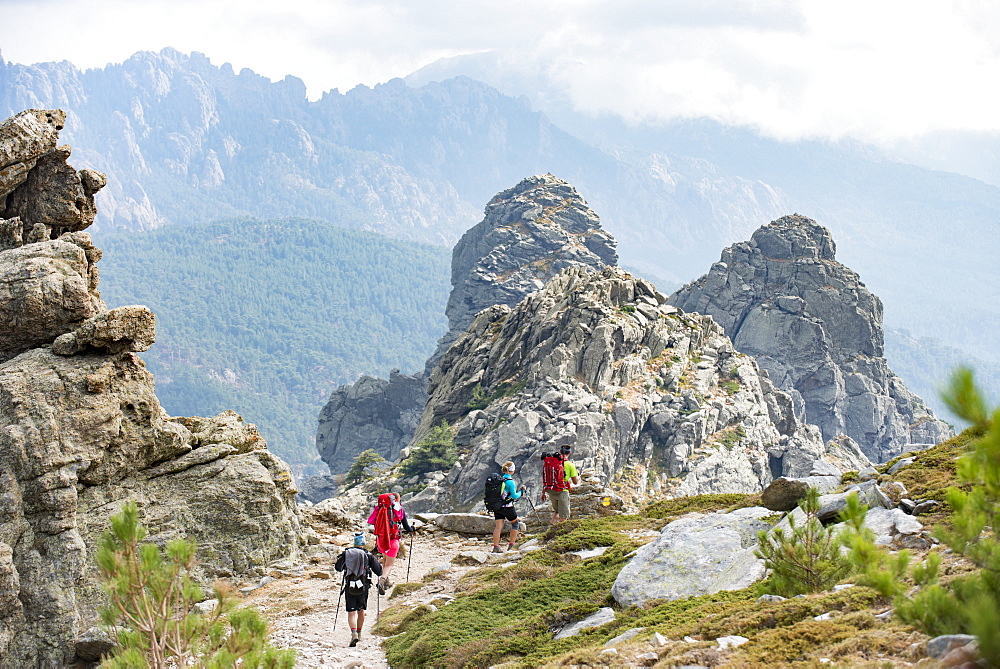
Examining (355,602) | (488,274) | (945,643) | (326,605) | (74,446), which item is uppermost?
(488,274)

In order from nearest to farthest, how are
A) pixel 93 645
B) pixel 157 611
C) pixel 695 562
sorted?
pixel 157 611 < pixel 695 562 < pixel 93 645

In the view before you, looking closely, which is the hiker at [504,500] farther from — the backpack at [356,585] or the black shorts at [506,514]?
the backpack at [356,585]

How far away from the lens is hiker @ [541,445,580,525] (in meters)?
24.1

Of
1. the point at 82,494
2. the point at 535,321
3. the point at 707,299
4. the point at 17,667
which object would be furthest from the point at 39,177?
the point at 707,299

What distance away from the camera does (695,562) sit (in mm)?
15273

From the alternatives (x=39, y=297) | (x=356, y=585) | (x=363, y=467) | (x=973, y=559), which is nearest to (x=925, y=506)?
(x=973, y=559)

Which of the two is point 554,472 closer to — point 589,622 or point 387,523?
point 387,523

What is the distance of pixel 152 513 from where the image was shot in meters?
19.4

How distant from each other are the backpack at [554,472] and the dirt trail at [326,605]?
2975 millimetres

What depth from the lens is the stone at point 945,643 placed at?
6.59m

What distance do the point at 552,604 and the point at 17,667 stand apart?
10911 mm

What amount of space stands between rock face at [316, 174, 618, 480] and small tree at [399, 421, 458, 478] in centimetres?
6604

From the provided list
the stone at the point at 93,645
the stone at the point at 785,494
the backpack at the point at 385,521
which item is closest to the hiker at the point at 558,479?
the backpack at the point at 385,521

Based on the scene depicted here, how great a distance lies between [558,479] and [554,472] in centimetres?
36
